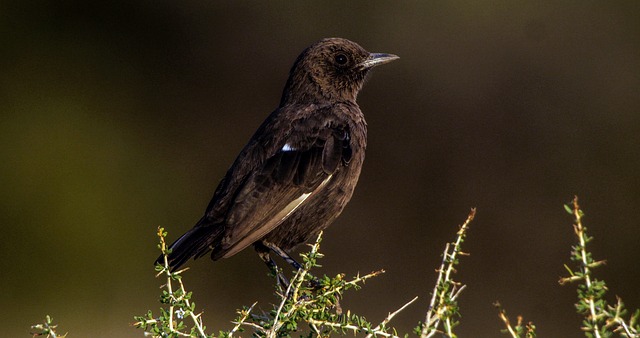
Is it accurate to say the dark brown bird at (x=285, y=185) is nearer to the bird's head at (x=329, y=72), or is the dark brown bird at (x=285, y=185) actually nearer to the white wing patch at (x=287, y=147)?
the white wing patch at (x=287, y=147)

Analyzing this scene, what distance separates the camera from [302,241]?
6242 millimetres

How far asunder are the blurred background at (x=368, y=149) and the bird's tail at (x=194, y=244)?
5565 mm

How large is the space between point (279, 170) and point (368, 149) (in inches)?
291

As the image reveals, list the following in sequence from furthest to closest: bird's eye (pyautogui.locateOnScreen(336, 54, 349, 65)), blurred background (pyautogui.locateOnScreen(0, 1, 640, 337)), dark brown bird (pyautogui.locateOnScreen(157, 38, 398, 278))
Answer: blurred background (pyautogui.locateOnScreen(0, 1, 640, 337)), bird's eye (pyautogui.locateOnScreen(336, 54, 349, 65)), dark brown bird (pyautogui.locateOnScreen(157, 38, 398, 278))

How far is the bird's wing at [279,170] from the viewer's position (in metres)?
5.82

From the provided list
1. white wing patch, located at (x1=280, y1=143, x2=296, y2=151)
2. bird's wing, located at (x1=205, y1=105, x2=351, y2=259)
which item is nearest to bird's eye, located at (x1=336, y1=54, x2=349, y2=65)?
bird's wing, located at (x1=205, y1=105, x2=351, y2=259)

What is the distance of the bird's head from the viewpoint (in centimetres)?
691

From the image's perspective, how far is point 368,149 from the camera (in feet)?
44.1

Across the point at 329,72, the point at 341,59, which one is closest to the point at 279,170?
the point at 329,72

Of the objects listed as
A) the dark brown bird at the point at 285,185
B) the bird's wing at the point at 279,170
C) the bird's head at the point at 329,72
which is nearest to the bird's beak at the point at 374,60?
the bird's head at the point at 329,72

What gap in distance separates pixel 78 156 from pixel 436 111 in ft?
15.1

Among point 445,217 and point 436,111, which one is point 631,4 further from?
point 445,217

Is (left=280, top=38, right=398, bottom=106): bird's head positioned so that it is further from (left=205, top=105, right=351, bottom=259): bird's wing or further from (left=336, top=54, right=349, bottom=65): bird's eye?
(left=205, top=105, right=351, bottom=259): bird's wing

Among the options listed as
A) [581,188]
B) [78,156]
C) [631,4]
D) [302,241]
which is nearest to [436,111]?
[581,188]
